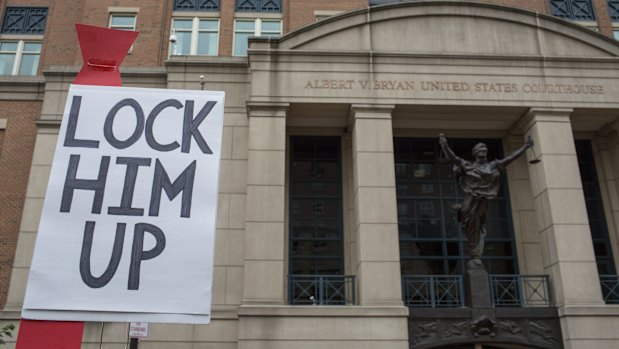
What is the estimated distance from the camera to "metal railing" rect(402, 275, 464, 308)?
1574 centimetres

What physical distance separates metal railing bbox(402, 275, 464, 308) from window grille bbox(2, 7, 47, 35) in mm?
17964

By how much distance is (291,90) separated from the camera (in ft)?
53.3

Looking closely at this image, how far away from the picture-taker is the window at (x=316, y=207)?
17047 millimetres

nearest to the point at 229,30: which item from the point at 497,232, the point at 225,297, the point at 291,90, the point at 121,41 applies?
the point at 291,90

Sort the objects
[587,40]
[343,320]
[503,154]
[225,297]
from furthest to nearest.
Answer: [503,154]
[587,40]
[225,297]
[343,320]

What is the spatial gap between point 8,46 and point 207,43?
8362 millimetres

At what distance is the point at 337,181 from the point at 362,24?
5124 mm

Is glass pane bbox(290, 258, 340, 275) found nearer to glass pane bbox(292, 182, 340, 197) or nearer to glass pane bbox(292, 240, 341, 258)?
glass pane bbox(292, 240, 341, 258)

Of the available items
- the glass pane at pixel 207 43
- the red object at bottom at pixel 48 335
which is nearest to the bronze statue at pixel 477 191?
the glass pane at pixel 207 43

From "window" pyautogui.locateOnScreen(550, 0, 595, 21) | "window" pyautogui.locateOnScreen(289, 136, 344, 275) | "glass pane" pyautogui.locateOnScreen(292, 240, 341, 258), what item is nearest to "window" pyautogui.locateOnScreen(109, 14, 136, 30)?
"window" pyautogui.locateOnScreen(289, 136, 344, 275)

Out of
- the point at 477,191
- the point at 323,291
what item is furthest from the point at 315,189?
the point at 477,191

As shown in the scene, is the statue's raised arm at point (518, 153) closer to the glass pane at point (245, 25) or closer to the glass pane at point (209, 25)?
the glass pane at point (245, 25)

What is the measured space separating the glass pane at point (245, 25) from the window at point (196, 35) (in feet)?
2.70

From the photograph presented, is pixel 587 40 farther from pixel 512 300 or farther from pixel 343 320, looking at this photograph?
pixel 343 320
